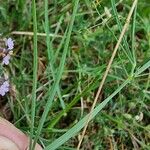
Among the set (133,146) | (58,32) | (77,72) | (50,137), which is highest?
(58,32)

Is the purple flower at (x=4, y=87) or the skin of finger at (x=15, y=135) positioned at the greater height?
the purple flower at (x=4, y=87)

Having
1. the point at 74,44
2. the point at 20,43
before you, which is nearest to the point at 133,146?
the point at 74,44

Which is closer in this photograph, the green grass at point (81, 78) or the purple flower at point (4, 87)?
the purple flower at point (4, 87)

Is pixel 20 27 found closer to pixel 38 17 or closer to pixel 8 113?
pixel 38 17

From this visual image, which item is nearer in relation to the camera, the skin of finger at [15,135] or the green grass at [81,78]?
the skin of finger at [15,135]

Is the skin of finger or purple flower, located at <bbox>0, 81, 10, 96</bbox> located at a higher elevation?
purple flower, located at <bbox>0, 81, 10, 96</bbox>

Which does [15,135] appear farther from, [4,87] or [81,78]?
[81,78]

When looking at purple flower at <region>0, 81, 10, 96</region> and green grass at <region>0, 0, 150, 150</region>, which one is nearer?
purple flower at <region>0, 81, 10, 96</region>

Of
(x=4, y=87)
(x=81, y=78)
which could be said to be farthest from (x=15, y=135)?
(x=81, y=78)
